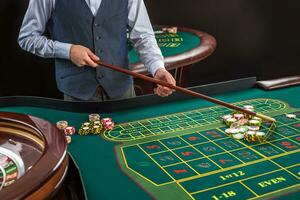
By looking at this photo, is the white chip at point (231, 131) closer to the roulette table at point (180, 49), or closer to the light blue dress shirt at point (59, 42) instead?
the light blue dress shirt at point (59, 42)

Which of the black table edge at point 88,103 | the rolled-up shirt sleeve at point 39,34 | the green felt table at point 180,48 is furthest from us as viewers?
the green felt table at point 180,48

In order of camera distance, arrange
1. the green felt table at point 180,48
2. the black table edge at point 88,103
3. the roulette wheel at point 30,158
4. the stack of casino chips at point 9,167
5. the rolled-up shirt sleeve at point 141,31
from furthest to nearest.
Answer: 1. the green felt table at point 180,48
2. the rolled-up shirt sleeve at point 141,31
3. the black table edge at point 88,103
4. the stack of casino chips at point 9,167
5. the roulette wheel at point 30,158

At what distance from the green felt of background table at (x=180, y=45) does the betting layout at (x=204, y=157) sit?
108cm

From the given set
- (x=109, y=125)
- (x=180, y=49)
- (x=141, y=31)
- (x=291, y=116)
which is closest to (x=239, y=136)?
(x=291, y=116)

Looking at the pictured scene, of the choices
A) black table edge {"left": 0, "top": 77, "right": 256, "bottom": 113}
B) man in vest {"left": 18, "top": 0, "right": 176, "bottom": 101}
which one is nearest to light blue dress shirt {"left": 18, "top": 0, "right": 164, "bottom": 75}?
man in vest {"left": 18, "top": 0, "right": 176, "bottom": 101}

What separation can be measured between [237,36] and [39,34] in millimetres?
2851

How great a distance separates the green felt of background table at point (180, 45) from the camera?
2.85m

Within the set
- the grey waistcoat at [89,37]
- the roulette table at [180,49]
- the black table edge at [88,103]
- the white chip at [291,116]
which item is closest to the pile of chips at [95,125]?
the black table edge at [88,103]

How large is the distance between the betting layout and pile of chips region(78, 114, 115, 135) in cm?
3

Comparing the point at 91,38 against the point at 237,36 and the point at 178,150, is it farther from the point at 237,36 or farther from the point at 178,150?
the point at 237,36

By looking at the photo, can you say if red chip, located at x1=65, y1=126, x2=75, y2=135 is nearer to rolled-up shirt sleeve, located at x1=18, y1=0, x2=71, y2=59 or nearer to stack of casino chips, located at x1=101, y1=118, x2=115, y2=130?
stack of casino chips, located at x1=101, y1=118, x2=115, y2=130

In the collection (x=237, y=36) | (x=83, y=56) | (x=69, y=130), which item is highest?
(x=83, y=56)

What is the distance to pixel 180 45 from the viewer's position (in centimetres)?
318

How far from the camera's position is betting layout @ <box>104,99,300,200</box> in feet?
3.82
